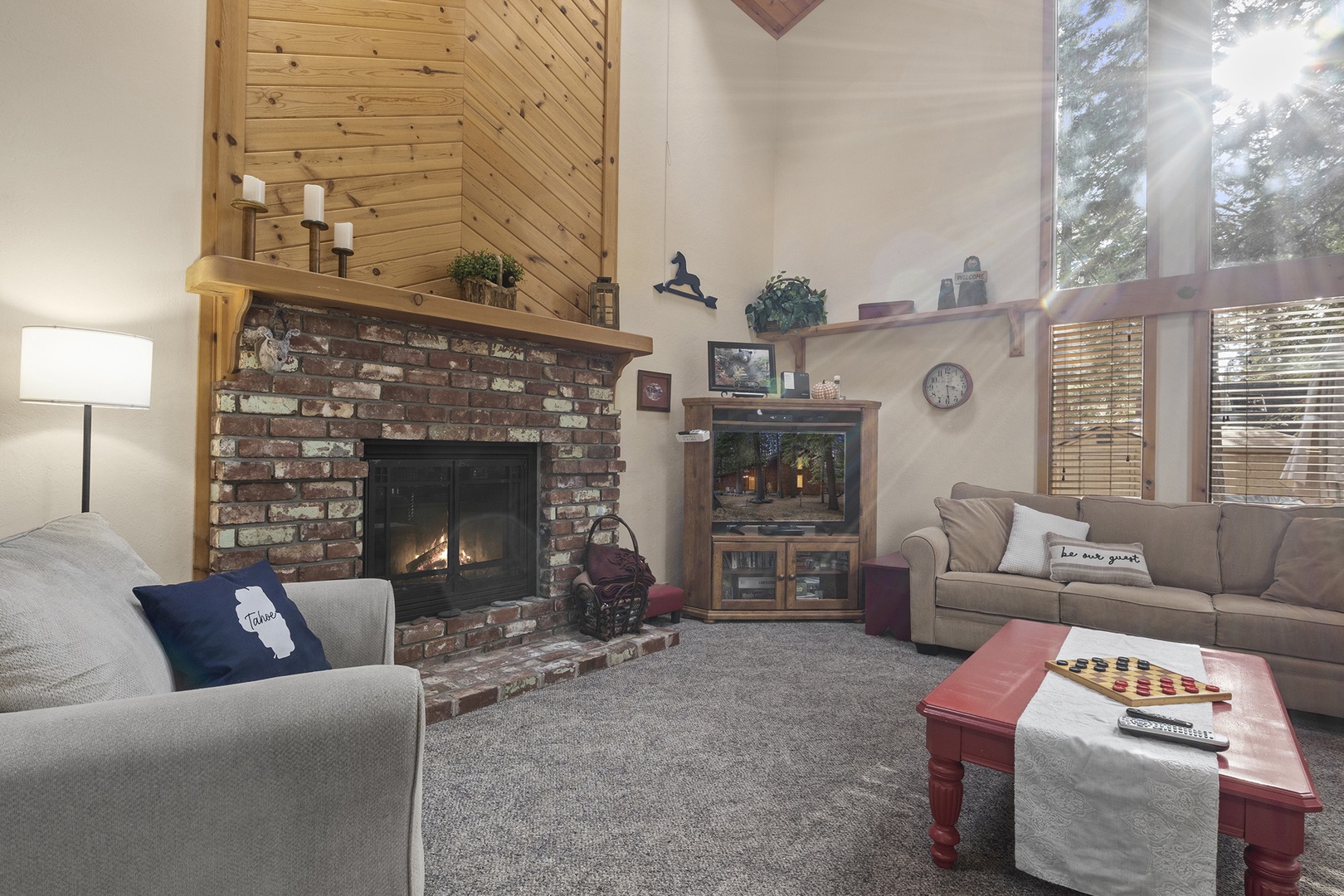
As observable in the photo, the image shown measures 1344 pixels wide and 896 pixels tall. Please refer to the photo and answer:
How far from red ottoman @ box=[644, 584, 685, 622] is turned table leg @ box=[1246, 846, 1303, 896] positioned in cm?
266

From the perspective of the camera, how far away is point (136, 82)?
223cm

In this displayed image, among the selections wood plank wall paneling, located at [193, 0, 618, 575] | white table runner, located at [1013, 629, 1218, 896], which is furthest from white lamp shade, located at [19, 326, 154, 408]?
white table runner, located at [1013, 629, 1218, 896]

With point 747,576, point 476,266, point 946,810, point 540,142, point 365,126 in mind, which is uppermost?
point 540,142

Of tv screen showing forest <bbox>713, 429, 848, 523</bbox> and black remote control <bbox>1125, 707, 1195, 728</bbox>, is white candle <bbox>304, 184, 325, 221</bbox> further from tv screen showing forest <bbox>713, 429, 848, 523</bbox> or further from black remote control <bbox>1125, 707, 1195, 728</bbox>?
black remote control <bbox>1125, 707, 1195, 728</bbox>

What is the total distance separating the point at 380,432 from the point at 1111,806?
8.68 feet

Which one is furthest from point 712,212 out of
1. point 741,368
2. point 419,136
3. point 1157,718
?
point 1157,718

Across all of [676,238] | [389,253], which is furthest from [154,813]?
[676,238]

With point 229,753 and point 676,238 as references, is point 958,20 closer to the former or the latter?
point 676,238

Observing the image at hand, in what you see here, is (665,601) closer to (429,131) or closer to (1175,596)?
(1175,596)

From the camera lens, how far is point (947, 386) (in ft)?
14.3

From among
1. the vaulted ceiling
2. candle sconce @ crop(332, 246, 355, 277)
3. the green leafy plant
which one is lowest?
candle sconce @ crop(332, 246, 355, 277)

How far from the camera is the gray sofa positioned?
36.7 inches

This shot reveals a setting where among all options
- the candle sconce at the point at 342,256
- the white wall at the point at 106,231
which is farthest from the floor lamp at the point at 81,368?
the candle sconce at the point at 342,256

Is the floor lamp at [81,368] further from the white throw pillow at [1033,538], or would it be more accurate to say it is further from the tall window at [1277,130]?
→ the tall window at [1277,130]
